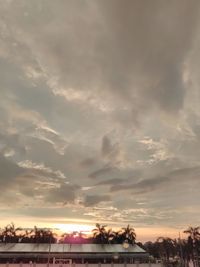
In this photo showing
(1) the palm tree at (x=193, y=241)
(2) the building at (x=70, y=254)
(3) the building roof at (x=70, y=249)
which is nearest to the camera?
(2) the building at (x=70, y=254)

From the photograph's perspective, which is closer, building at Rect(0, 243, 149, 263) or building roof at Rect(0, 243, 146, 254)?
Answer: building at Rect(0, 243, 149, 263)

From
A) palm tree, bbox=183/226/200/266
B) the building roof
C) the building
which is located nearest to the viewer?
the building

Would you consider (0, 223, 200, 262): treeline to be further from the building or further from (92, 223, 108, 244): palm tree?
the building

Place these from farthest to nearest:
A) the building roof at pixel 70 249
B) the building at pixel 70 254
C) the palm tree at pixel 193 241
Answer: the palm tree at pixel 193 241
the building roof at pixel 70 249
the building at pixel 70 254

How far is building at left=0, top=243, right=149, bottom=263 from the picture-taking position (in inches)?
2842

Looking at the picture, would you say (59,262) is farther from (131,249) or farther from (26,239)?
(26,239)

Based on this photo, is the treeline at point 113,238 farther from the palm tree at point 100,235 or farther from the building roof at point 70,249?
the building roof at point 70,249

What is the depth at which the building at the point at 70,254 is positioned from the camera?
7219cm

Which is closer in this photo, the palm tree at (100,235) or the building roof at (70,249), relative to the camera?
the building roof at (70,249)

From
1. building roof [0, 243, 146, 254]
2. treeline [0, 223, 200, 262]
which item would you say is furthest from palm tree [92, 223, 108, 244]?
building roof [0, 243, 146, 254]

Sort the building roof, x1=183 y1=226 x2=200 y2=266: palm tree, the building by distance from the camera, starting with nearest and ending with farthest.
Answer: the building → the building roof → x1=183 y1=226 x2=200 y2=266: palm tree

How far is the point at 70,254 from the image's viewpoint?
72812 mm

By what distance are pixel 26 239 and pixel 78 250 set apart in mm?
59480

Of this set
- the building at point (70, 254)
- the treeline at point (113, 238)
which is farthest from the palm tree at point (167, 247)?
the building at point (70, 254)
